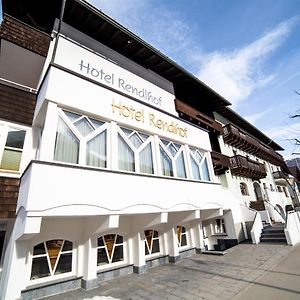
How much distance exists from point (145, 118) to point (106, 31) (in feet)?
16.6

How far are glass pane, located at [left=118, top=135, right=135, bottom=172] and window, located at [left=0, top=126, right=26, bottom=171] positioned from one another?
3.20 m

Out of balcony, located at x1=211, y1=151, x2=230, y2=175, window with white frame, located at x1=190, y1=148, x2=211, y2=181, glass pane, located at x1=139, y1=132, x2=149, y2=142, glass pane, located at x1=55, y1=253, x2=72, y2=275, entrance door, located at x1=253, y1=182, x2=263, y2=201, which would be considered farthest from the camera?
entrance door, located at x1=253, y1=182, x2=263, y2=201

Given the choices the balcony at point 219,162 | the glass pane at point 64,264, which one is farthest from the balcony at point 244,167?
the glass pane at point 64,264

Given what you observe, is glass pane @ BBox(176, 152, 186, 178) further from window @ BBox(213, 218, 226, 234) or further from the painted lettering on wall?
window @ BBox(213, 218, 226, 234)

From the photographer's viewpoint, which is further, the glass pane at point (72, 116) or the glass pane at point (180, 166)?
the glass pane at point (180, 166)

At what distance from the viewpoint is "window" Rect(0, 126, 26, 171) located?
6.17 meters

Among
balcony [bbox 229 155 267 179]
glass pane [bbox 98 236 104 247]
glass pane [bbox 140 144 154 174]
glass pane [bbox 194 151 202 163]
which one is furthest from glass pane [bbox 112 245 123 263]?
balcony [bbox 229 155 267 179]

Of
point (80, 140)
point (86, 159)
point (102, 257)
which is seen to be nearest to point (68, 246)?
point (102, 257)

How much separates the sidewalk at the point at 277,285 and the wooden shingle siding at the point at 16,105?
814cm

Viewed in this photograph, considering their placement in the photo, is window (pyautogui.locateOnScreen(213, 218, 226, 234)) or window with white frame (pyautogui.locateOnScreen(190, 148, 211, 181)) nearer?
window with white frame (pyautogui.locateOnScreen(190, 148, 211, 181))

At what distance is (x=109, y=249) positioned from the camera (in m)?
7.24

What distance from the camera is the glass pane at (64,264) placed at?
602 centimetres

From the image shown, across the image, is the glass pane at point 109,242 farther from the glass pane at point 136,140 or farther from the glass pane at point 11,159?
the glass pane at point 11,159

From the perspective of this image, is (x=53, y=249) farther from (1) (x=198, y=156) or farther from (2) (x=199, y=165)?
(1) (x=198, y=156)
